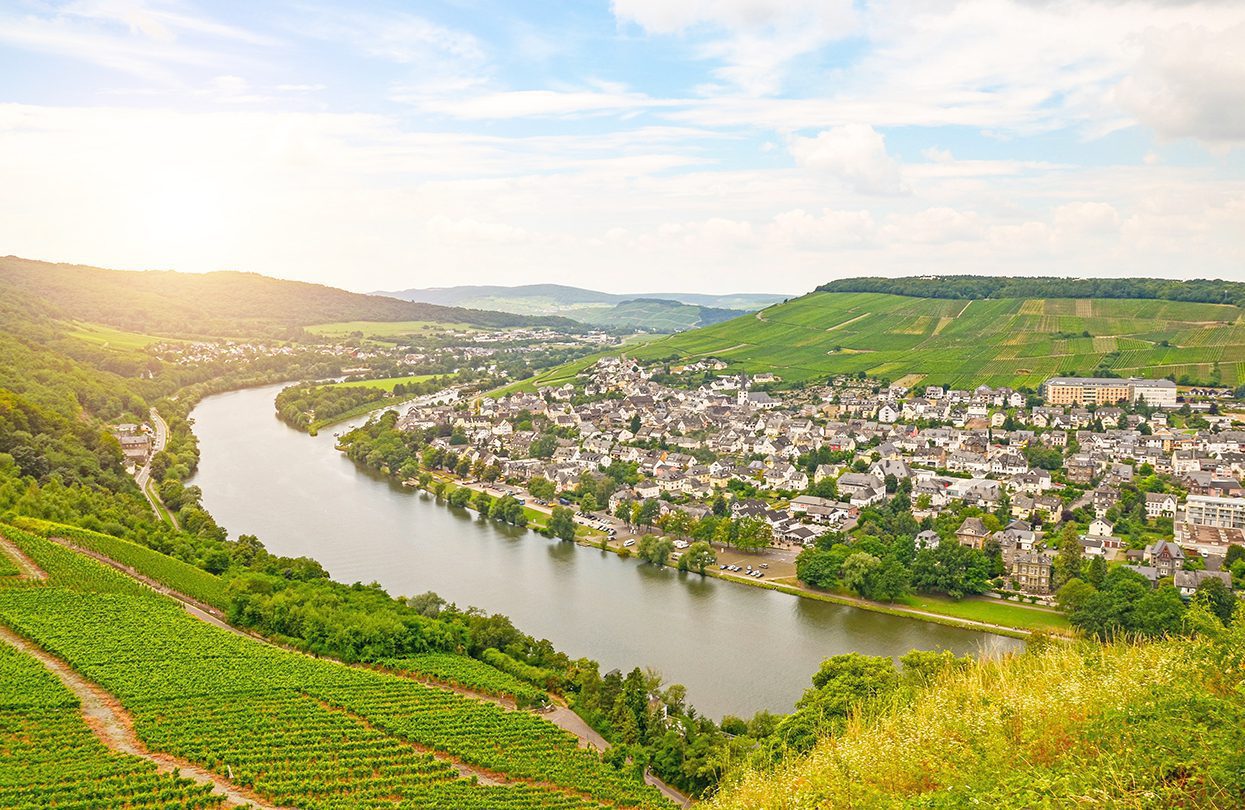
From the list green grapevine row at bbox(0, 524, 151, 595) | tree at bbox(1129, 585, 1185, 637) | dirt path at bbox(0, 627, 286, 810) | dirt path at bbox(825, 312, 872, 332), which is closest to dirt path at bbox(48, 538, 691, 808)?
green grapevine row at bbox(0, 524, 151, 595)

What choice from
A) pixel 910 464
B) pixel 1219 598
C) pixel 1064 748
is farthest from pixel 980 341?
pixel 1064 748

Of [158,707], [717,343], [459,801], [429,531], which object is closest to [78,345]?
[429,531]

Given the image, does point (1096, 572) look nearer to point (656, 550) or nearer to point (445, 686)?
point (656, 550)

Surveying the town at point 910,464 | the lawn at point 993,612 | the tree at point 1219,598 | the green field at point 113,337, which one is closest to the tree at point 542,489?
the town at point 910,464

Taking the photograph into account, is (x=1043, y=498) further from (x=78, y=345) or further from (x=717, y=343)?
(x=78, y=345)

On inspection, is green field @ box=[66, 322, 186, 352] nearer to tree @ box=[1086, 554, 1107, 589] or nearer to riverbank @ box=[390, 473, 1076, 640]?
riverbank @ box=[390, 473, 1076, 640]

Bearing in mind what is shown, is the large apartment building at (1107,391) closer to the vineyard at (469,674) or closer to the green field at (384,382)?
the vineyard at (469,674)
